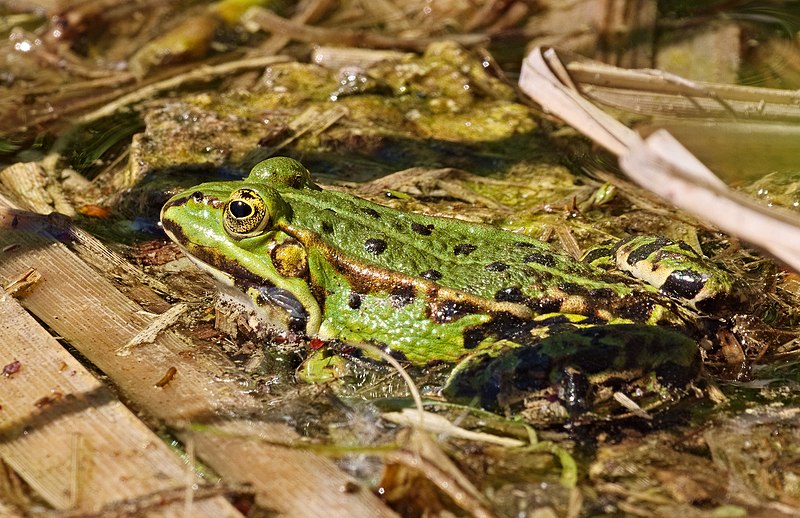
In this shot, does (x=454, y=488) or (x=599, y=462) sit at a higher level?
(x=599, y=462)

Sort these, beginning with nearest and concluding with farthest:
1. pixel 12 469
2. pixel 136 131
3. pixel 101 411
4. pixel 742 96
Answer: pixel 12 469 → pixel 101 411 → pixel 742 96 → pixel 136 131

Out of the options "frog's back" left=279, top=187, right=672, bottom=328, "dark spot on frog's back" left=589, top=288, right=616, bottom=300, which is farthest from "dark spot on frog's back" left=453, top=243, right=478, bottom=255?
"dark spot on frog's back" left=589, top=288, right=616, bottom=300

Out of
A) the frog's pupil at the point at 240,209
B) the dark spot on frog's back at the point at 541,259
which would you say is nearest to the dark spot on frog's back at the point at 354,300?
the frog's pupil at the point at 240,209

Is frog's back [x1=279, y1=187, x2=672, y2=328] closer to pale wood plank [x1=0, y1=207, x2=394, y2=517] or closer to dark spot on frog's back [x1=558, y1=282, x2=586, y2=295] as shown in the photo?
dark spot on frog's back [x1=558, y1=282, x2=586, y2=295]

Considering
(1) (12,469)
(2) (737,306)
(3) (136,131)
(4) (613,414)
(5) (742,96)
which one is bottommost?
(1) (12,469)

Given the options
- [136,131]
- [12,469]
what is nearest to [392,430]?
[12,469]

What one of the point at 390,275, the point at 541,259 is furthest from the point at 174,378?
the point at 541,259

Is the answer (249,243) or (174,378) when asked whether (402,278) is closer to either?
(249,243)

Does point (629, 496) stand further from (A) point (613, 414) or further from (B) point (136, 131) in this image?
(B) point (136, 131)
